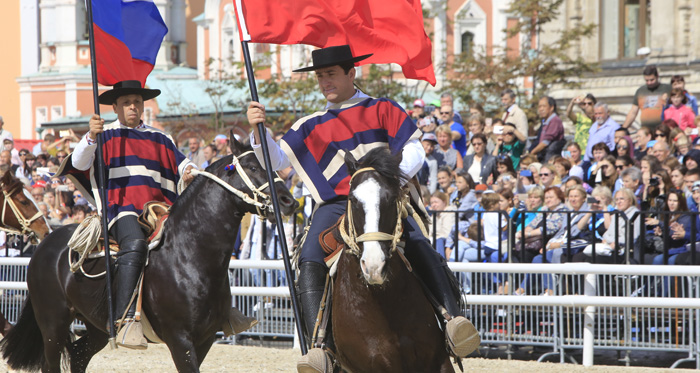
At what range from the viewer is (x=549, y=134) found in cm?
1559

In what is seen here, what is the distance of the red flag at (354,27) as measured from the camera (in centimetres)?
761

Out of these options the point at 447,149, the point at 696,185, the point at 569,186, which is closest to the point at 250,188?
the point at 569,186

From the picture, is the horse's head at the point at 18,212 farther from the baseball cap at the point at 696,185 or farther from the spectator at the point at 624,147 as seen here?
the spectator at the point at 624,147

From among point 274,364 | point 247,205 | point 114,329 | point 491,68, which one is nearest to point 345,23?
point 247,205

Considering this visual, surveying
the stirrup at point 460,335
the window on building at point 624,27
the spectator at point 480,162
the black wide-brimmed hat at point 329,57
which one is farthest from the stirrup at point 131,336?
the window on building at point 624,27

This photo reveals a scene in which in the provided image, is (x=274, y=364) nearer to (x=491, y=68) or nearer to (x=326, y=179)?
(x=326, y=179)

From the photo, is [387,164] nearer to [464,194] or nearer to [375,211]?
[375,211]

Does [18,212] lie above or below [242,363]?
above

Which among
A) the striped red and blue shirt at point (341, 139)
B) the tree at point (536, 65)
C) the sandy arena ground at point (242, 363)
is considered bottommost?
the sandy arena ground at point (242, 363)

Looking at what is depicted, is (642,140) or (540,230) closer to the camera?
(540,230)

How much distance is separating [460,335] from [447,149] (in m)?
9.33

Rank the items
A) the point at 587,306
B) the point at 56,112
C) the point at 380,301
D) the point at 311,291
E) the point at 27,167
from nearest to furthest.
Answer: the point at 380,301 < the point at 311,291 < the point at 587,306 < the point at 27,167 < the point at 56,112

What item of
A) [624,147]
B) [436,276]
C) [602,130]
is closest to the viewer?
[436,276]

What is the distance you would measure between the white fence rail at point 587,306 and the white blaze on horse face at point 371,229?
4556 mm
